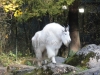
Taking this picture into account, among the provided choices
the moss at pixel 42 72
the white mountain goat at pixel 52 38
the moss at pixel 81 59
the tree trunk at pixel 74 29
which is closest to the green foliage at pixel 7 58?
the tree trunk at pixel 74 29

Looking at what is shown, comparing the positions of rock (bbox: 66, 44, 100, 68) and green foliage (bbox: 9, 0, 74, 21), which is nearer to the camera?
rock (bbox: 66, 44, 100, 68)

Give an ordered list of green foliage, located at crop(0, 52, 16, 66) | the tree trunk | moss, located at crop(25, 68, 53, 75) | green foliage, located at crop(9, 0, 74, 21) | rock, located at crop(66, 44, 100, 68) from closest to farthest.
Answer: moss, located at crop(25, 68, 53, 75)
rock, located at crop(66, 44, 100, 68)
green foliage, located at crop(0, 52, 16, 66)
green foliage, located at crop(9, 0, 74, 21)
the tree trunk

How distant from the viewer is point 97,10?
57.5ft

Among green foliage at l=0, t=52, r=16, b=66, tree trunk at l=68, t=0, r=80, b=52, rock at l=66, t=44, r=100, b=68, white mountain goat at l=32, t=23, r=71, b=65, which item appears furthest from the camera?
tree trunk at l=68, t=0, r=80, b=52

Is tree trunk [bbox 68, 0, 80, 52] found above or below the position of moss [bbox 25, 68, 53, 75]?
above

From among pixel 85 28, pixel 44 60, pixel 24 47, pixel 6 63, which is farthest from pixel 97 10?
pixel 44 60

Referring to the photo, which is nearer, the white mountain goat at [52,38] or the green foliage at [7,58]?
the white mountain goat at [52,38]

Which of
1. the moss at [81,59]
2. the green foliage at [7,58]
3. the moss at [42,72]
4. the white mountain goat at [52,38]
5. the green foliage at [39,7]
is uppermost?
the green foliage at [39,7]

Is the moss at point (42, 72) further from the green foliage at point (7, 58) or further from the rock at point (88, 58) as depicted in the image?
the green foliage at point (7, 58)

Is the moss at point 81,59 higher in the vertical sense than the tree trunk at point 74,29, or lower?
lower

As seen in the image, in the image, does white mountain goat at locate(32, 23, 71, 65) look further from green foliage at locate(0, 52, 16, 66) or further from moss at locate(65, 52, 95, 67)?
green foliage at locate(0, 52, 16, 66)

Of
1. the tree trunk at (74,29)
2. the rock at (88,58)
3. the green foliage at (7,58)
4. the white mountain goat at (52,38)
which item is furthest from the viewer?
the tree trunk at (74,29)

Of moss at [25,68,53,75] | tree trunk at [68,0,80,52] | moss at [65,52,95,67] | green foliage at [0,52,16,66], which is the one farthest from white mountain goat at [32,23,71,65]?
tree trunk at [68,0,80,52]

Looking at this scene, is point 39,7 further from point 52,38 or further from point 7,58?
point 52,38
